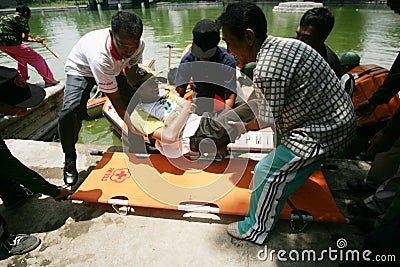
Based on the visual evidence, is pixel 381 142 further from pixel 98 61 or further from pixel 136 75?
pixel 136 75

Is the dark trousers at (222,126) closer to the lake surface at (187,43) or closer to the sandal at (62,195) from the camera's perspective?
the sandal at (62,195)

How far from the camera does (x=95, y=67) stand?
2307mm

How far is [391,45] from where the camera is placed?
10.5 metres

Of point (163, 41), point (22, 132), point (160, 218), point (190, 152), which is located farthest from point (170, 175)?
point (163, 41)

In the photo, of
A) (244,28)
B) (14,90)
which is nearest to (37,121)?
(14,90)

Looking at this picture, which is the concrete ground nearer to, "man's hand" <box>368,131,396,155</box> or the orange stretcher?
the orange stretcher

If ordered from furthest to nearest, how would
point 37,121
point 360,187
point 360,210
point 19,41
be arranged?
point 19,41 < point 37,121 < point 360,187 < point 360,210

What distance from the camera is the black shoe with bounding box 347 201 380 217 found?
2.08 m

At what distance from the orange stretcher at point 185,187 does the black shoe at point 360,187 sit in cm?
28

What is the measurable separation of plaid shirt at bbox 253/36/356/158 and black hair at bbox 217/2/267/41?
93mm

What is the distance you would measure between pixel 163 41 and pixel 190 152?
36.2ft

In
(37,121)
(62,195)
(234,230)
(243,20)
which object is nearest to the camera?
(243,20)

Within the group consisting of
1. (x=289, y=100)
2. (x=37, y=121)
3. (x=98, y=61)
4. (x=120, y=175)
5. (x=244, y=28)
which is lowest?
(x=37, y=121)

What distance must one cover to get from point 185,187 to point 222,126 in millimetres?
652
